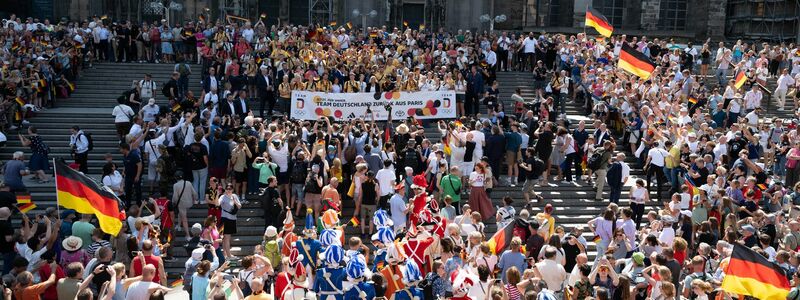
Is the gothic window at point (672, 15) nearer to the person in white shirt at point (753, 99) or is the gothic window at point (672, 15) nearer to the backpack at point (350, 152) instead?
the person in white shirt at point (753, 99)

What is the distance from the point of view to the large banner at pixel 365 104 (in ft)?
77.2

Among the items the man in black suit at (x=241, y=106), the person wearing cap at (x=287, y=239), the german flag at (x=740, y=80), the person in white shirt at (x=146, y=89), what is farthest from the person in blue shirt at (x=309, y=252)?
the german flag at (x=740, y=80)

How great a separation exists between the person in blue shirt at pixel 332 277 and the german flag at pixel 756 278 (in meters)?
4.78

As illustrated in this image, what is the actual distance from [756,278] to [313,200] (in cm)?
836

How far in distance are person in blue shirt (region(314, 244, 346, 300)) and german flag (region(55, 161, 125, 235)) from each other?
3.41 m

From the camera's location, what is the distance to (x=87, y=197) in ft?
42.8

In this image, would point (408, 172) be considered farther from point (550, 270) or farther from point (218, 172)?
point (550, 270)

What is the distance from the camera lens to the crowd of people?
12.2 meters

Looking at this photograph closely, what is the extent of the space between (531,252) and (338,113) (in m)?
10.5

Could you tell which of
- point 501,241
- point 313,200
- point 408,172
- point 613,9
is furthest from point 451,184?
point 613,9

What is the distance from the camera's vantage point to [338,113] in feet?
77.6

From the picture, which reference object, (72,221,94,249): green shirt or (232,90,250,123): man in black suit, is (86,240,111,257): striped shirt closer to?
(72,221,94,249): green shirt

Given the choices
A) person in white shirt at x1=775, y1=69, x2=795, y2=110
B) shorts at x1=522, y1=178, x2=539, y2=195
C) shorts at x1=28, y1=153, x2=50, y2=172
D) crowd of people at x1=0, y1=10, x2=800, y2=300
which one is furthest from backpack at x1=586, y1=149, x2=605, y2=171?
shorts at x1=28, y1=153, x2=50, y2=172

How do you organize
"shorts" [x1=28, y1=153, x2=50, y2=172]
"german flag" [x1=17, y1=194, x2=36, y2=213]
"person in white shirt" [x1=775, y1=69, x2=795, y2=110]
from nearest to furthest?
"german flag" [x1=17, y1=194, x2=36, y2=213] → "shorts" [x1=28, y1=153, x2=50, y2=172] → "person in white shirt" [x1=775, y1=69, x2=795, y2=110]
